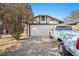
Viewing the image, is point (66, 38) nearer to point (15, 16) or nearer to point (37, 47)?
point (37, 47)

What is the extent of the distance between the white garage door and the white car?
0.13 metres

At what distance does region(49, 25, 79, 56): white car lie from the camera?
3902mm

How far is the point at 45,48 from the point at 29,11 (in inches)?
42.6

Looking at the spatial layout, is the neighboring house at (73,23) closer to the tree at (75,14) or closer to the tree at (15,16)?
the tree at (75,14)

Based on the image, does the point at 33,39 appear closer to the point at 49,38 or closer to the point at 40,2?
the point at 49,38

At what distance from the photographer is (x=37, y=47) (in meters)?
5.10

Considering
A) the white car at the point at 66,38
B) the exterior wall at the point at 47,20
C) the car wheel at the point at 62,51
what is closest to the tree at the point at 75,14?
the white car at the point at 66,38

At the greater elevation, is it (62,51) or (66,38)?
(66,38)

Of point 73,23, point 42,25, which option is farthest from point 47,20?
point 73,23

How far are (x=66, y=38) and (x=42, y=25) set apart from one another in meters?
1.08

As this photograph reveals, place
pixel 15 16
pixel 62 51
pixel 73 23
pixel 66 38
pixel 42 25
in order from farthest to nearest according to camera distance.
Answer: pixel 42 25
pixel 15 16
pixel 73 23
pixel 62 51
pixel 66 38

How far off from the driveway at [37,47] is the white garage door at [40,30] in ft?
0.46

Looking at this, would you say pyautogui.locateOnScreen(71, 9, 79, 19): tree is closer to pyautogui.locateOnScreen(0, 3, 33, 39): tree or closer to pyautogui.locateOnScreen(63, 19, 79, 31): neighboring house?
pyautogui.locateOnScreen(63, 19, 79, 31): neighboring house

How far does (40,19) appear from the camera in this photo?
17.0 ft
